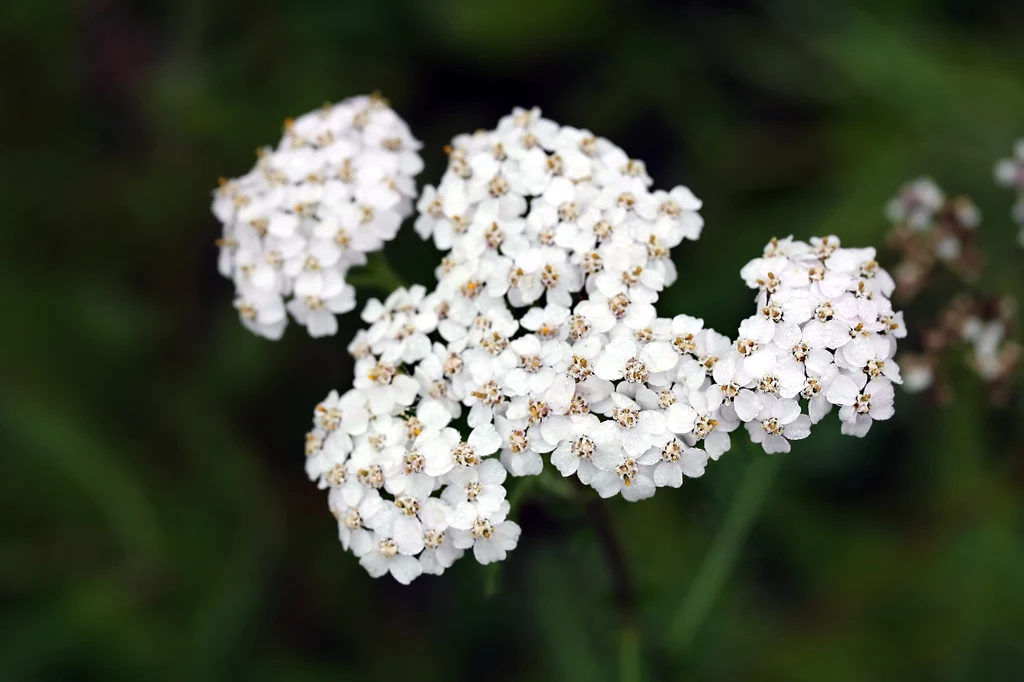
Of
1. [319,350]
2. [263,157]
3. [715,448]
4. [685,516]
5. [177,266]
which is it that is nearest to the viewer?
[715,448]

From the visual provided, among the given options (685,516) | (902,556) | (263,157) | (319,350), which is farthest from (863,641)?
(263,157)

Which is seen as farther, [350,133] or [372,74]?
[372,74]

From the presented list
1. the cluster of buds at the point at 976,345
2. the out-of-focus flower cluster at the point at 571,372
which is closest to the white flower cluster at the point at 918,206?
the cluster of buds at the point at 976,345

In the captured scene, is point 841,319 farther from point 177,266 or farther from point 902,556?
point 177,266

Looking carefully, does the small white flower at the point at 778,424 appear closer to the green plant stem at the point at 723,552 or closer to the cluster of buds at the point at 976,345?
the green plant stem at the point at 723,552

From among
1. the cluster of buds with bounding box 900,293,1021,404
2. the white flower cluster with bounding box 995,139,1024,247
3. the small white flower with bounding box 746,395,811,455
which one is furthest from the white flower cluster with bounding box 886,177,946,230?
the small white flower with bounding box 746,395,811,455

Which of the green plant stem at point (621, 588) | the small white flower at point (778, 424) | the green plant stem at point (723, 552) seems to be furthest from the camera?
the green plant stem at point (723, 552)

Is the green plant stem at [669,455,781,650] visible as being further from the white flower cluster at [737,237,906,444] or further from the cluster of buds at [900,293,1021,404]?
the white flower cluster at [737,237,906,444]
